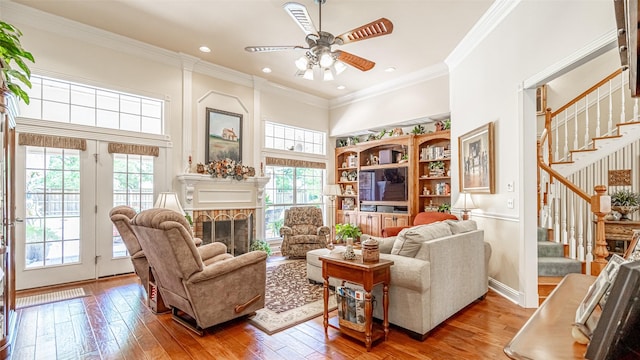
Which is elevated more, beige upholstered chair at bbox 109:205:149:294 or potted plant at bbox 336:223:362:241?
beige upholstered chair at bbox 109:205:149:294

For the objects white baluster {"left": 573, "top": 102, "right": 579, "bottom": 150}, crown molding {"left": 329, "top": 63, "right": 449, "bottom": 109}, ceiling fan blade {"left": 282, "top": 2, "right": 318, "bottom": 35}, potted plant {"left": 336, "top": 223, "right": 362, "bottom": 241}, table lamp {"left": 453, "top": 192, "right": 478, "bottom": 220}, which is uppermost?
crown molding {"left": 329, "top": 63, "right": 449, "bottom": 109}

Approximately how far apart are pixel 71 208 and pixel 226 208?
2.27 m

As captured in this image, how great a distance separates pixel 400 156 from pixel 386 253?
4.08m

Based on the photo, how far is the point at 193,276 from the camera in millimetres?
2650

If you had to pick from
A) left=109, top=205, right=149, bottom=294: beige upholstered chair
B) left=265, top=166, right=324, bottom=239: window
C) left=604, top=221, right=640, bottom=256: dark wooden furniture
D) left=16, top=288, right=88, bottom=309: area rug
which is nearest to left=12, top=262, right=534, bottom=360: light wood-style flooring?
left=16, top=288, right=88, bottom=309: area rug

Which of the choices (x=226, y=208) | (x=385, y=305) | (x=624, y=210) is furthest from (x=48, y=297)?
(x=624, y=210)

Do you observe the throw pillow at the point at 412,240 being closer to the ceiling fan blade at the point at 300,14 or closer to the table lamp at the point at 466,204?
the table lamp at the point at 466,204

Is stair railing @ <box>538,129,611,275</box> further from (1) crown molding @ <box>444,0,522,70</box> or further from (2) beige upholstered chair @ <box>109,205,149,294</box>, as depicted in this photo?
(2) beige upholstered chair @ <box>109,205,149,294</box>

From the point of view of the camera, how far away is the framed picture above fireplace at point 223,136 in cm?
575

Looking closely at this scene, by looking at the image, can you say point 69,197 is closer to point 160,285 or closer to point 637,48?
point 160,285

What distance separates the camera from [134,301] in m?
3.66

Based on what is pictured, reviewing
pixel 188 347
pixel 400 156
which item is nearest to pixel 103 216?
pixel 188 347

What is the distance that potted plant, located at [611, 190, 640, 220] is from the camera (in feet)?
13.9

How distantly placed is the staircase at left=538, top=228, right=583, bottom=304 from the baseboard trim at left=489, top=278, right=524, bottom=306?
0.20 meters
